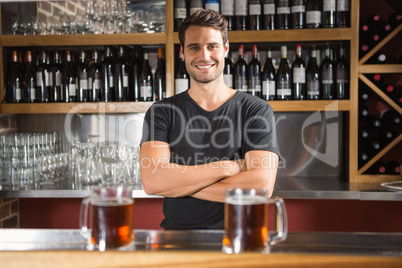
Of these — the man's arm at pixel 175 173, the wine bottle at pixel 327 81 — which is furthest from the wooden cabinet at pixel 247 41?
the man's arm at pixel 175 173

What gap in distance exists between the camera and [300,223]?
2.60m

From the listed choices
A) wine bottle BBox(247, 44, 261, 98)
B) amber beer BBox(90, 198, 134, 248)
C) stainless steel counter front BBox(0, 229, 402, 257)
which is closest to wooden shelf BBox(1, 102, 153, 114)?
wine bottle BBox(247, 44, 261, 98)

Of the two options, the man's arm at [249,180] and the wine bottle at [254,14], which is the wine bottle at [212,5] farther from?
the man's arm at [249,180]

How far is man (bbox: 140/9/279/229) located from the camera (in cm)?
141

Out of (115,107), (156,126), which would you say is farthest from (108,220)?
(115,107)

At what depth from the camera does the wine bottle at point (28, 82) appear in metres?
2.65

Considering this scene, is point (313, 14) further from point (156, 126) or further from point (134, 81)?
point (156, 126)

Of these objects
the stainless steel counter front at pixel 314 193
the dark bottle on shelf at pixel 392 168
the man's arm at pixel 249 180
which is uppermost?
the man's arm at pixel 249 180

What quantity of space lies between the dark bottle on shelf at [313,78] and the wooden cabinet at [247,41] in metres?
0.09

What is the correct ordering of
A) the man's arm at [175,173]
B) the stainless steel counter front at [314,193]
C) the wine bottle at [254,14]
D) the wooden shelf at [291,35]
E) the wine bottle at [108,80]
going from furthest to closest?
the wine bottle at [108,80] < the wine bottle at [254,14] < the wooden shelf at [291,35] < the stainless steel counter front at [314,193] < the man's arm at [175,173]

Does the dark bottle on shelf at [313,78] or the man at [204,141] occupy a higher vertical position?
the dark bottle on shelf at [313,78]

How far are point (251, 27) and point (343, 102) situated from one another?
0.68m

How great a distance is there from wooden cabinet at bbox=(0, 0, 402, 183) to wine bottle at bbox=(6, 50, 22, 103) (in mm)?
78

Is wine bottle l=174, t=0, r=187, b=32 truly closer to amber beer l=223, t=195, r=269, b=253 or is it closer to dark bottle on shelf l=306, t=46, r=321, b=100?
dark bottle on shelf l=306, t=46, r=321, b=100
